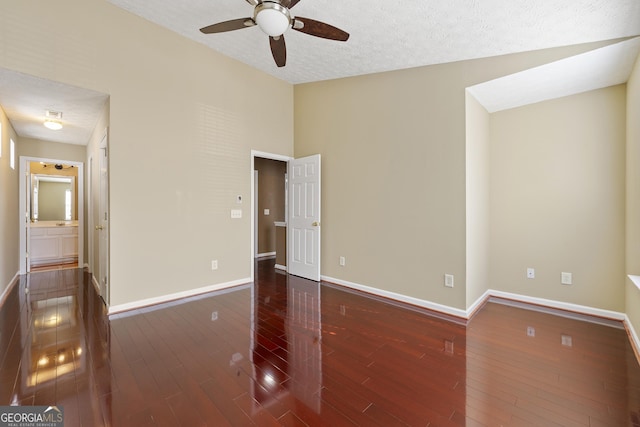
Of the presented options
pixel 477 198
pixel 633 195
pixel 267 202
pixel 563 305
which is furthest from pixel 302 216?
pixel 633 195

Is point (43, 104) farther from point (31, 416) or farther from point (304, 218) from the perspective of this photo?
point (304, 218)

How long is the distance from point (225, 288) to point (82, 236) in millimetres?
3662

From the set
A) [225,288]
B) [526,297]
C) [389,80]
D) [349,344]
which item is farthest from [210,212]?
[526,297]

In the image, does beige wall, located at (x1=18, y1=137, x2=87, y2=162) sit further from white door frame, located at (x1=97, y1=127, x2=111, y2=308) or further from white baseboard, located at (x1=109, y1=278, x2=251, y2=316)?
white baseboard, located at (x1=109, y1=278, x2=251, y2=316)

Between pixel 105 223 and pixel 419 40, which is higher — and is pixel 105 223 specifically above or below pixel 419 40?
below

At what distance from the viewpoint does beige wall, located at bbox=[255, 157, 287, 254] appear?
6.75 meters

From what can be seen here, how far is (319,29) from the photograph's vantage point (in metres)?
2.33

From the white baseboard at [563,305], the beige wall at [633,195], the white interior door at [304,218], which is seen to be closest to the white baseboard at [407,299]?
the white interior door at [304,218]

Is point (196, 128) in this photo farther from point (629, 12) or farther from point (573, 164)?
point (573, 164)

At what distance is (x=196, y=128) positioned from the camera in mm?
3740

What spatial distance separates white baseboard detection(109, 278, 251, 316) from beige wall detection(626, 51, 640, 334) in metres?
4.48

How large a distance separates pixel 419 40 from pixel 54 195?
8263 millimetres

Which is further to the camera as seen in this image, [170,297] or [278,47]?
[170,297]

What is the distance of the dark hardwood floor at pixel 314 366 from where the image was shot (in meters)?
1.64
